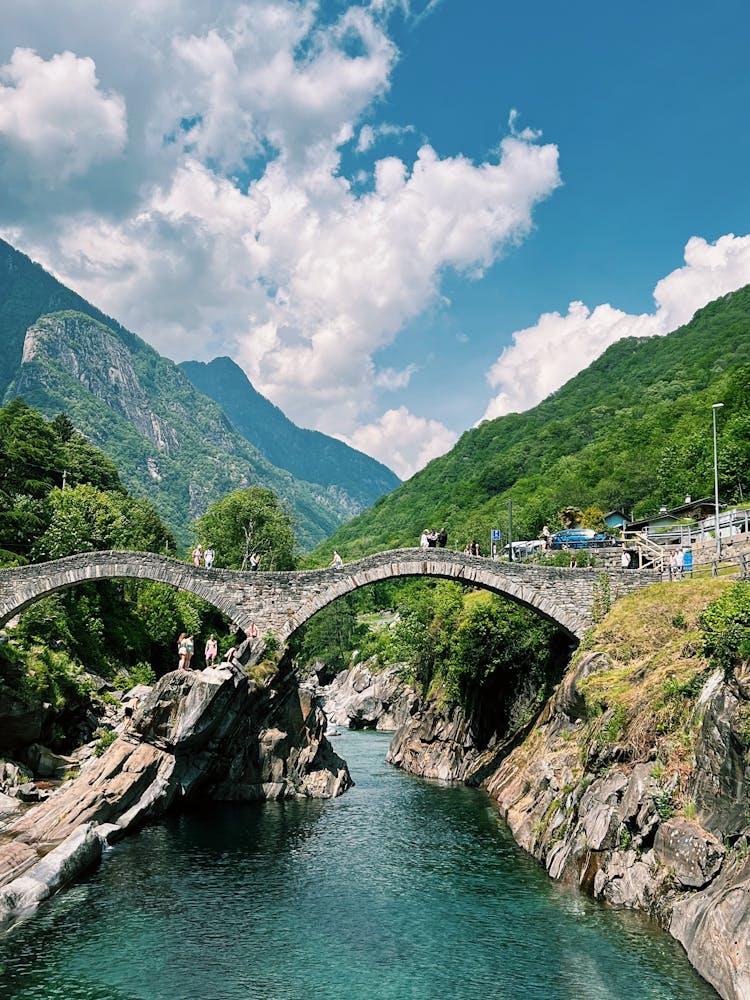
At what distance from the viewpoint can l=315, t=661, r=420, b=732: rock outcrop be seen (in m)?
65.6

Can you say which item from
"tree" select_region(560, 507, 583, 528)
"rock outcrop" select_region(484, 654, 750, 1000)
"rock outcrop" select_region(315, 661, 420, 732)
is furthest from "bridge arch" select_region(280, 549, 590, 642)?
"tree" select_region(560, 507, 583, 528)

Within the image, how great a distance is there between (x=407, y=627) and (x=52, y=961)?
41267mm

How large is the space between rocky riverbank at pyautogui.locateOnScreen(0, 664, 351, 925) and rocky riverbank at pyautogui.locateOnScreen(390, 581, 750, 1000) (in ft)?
35.5

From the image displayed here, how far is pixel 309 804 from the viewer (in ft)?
111

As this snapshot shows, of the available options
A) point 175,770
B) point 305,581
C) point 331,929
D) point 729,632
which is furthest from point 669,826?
point 305,581

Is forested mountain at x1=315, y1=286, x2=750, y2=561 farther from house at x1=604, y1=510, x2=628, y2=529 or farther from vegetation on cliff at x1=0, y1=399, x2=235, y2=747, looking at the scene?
vegetation on cliff at x1=0, y1=399, x2=235, y2=747

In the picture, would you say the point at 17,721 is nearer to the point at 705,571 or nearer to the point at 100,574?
the point at 100,574

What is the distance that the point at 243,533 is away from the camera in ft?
242

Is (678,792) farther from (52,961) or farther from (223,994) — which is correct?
(52,961)

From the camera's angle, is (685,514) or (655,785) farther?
(685,514)

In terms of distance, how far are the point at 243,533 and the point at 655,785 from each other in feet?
191

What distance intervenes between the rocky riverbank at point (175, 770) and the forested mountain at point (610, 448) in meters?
44.3

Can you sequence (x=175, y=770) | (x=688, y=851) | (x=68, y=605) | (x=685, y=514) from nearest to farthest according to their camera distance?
(x=688, y=851) < (x=175, y=770) < (x=68, y=605) < (x=685, y=514)

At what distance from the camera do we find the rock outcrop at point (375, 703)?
6556 cm
